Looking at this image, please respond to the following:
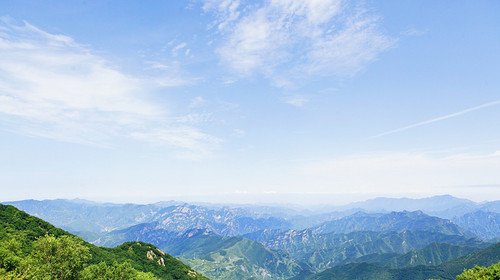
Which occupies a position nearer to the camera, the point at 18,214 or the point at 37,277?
the point at 37,277

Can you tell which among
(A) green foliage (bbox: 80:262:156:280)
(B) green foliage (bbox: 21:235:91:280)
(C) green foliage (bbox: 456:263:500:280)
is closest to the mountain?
(B) green foliage (bbox: 21:235:91:280)

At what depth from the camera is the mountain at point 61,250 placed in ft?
205

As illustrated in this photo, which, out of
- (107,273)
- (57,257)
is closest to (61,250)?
(57,257)

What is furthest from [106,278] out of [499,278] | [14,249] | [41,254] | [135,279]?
[499,278]

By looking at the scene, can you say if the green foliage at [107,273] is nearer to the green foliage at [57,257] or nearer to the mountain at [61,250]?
the mountain at [61,250]

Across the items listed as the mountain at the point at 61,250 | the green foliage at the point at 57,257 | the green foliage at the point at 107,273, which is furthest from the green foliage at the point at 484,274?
the green foliage at the point at 57,257

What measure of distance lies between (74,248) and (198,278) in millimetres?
109243

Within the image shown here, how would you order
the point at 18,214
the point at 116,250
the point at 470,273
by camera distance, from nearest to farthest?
1. the point at 470,273
2. the point at 18,214
3. the point at 116,250

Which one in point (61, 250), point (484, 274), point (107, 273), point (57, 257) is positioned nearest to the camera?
point (57, 257)

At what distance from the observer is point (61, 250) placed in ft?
211

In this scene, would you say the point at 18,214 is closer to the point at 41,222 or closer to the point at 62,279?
the point at 41,222

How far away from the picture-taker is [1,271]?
153 ft

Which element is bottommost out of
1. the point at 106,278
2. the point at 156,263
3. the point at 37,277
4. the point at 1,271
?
the point at 156,263

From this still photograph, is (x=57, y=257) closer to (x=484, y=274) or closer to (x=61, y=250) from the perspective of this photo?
(x=61, y=250)
